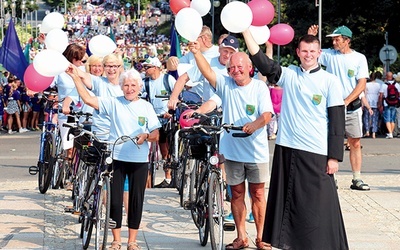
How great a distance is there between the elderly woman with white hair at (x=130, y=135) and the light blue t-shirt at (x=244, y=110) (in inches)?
25.6

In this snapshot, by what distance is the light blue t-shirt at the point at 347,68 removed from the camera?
1277cm

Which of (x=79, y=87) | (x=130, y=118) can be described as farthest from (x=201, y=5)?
(x=79, y=87)

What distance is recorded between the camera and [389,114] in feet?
83.9

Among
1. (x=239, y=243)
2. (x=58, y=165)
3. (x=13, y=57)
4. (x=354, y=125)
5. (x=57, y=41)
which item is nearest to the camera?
(x=239, y=243)

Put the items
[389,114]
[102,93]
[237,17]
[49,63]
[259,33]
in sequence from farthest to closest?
1. [389,114]
2. [102,93]
3. [259,33]
4. [49,63]
5. [237,17]

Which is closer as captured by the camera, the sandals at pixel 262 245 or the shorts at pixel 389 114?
the sandals at pixel 262 245

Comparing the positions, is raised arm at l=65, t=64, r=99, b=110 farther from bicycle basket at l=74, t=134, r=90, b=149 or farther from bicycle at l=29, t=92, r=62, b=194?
bicycle at l=29, t=92, r=62, b=194

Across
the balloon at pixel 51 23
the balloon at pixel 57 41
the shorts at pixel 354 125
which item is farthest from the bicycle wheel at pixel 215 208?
the shorts at pixel 354 125

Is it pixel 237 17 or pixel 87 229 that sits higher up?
pixel 237 17

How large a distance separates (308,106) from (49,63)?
215 centimetres

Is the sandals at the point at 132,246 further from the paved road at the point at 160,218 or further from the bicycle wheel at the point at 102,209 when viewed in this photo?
the paved road at the point at 160,218

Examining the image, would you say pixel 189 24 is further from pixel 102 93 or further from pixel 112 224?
pixel 102 93

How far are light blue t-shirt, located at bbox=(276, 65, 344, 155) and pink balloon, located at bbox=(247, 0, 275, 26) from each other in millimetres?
971

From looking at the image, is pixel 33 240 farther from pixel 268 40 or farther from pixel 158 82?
pixel 158 82
